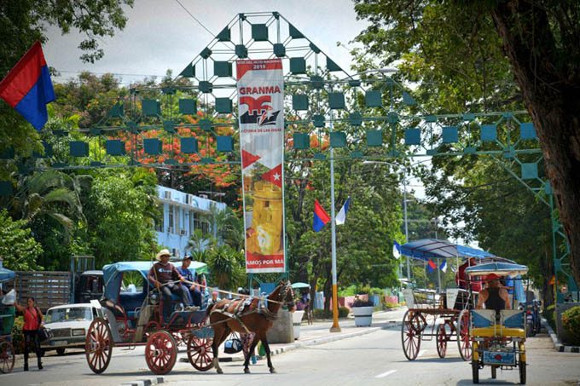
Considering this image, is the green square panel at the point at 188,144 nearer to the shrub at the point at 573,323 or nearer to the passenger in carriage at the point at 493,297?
the shrub at the point at 573,323

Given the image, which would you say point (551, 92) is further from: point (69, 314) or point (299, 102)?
point (69, 314)

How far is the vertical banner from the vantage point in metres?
29.7

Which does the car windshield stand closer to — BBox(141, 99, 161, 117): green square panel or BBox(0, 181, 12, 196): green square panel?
BBox(0, 181, 12, 196): green square panel

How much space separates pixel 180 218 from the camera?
2655 inches

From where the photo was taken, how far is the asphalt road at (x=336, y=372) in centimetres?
1881

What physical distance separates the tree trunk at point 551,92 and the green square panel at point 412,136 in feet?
62.7

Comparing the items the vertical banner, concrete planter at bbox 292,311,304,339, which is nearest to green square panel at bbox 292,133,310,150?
the vertical banner

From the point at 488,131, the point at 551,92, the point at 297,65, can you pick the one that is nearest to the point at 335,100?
the point at 297,65

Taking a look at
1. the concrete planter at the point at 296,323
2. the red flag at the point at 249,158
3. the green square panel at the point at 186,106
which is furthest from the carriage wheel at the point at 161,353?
the concrete planter at the point at 296,323

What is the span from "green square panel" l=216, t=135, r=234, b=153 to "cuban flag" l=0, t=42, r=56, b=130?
432 inches

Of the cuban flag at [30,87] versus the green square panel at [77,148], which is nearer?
the cuban flag at [30,87]

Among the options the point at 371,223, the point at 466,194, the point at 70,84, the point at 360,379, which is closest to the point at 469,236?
the point at 466,194

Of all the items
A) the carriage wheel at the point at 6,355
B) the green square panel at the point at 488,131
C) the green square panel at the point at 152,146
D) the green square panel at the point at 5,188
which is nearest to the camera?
the carriage wheel at the point at 6,355

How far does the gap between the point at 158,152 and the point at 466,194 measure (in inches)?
793
